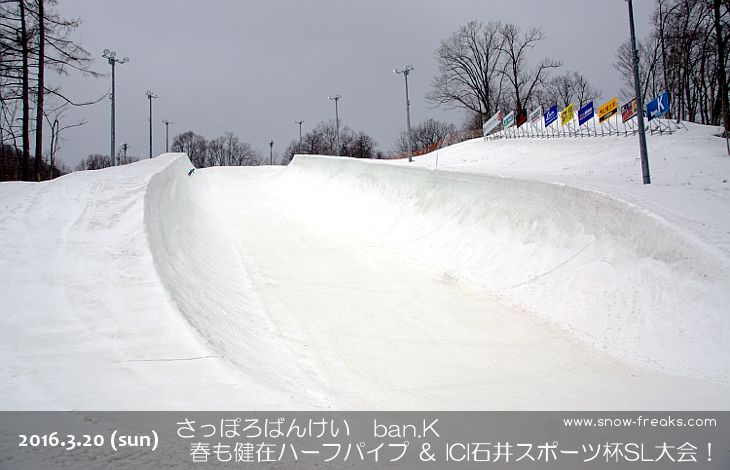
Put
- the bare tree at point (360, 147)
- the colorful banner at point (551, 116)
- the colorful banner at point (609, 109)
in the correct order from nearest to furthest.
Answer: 1. the colorful banner at point (609, 109)
2. the colorful banner at point (551, 116)
3. the bare tree at point (360, 147)

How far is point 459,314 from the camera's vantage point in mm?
8172

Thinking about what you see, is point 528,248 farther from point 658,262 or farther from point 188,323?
point 188,323

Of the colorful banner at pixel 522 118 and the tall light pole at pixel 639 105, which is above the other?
the colorful banner at pixel 522 118

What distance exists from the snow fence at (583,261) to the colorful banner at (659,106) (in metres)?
14.8

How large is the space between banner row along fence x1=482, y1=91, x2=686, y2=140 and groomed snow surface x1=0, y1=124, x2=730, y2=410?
14.9m

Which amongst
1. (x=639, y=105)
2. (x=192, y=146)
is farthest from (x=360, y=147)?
(x=639, y=105)

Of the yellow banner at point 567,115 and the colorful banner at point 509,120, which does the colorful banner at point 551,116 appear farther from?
the colorful banner at point 509,120

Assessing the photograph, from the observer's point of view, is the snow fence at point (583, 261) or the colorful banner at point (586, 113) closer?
the snow fence at point (583, 261)

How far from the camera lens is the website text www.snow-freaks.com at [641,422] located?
439cm

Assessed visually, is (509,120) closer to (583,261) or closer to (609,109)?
(609,109)

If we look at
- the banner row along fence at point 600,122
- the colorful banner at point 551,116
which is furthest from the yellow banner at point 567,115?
the colorful banner at point 551,116

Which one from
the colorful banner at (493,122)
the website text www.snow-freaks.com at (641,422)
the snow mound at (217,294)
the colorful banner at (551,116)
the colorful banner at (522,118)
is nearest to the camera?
the website text www.snow-freaks.com at (641,422)

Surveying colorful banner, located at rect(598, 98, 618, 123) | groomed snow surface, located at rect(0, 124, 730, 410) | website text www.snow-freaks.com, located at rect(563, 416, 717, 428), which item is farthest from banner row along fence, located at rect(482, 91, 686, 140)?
website text www.snow-freaks.com, located at rect(563, 416, 717, 428)

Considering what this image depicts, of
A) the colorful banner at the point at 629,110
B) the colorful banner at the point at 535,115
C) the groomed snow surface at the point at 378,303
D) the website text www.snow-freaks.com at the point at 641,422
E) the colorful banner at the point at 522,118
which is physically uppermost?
the colorful banner at the point at 522,118
